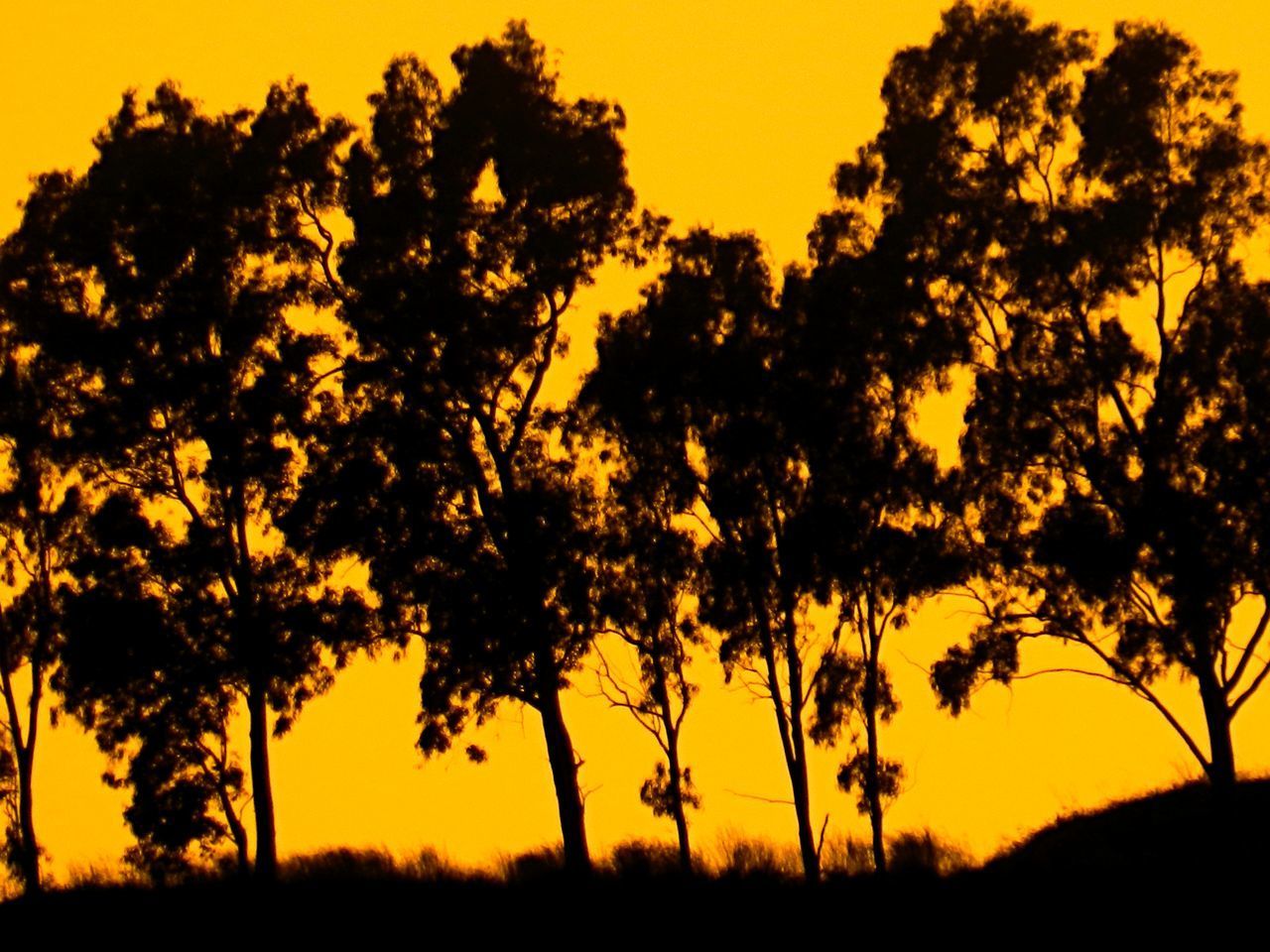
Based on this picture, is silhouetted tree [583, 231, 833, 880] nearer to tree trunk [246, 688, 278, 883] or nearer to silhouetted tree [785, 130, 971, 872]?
silhouetted tree [785, 130, 971, 872]

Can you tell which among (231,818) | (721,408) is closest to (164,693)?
(231,818)

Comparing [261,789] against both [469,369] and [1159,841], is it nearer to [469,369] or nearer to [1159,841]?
[469,369]

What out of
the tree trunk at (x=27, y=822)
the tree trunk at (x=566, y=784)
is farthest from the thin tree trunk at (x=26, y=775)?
the tree trunk at (x=566, y=784)

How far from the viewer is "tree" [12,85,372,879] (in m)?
43.5

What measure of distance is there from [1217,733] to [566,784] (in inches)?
540

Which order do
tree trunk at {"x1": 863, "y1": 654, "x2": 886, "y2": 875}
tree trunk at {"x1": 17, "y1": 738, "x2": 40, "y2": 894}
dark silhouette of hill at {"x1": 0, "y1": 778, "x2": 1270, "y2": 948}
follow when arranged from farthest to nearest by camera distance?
tree trunk at {"x1": 17, "y1": 738, "x2": 40, "y2": 894}, tree trunk at {"x1": 863, "y1": 654, "x2": 886, "y2": 875}, dark silhouette of hill at {"x1": 0, "y1": 778, "x2": 1270, "y2": 948}

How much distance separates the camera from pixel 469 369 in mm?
42094

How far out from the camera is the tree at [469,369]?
41500 mm

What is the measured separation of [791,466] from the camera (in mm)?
43562

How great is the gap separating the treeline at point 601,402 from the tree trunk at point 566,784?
173mm

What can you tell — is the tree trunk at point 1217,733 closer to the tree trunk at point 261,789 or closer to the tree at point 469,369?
the tree at point 469,369

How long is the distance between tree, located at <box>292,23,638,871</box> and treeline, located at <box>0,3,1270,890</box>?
8 centimetres

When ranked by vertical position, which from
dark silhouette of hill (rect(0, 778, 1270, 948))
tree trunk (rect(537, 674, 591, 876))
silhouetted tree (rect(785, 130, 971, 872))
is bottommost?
dark silhouette of hill (rect(0, 778, 1270, 948))

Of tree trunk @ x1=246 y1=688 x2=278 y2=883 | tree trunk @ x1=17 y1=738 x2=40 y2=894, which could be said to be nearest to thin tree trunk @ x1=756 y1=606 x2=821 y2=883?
tree trunk @ x1=246 y1=688 x2=278 y2=883
